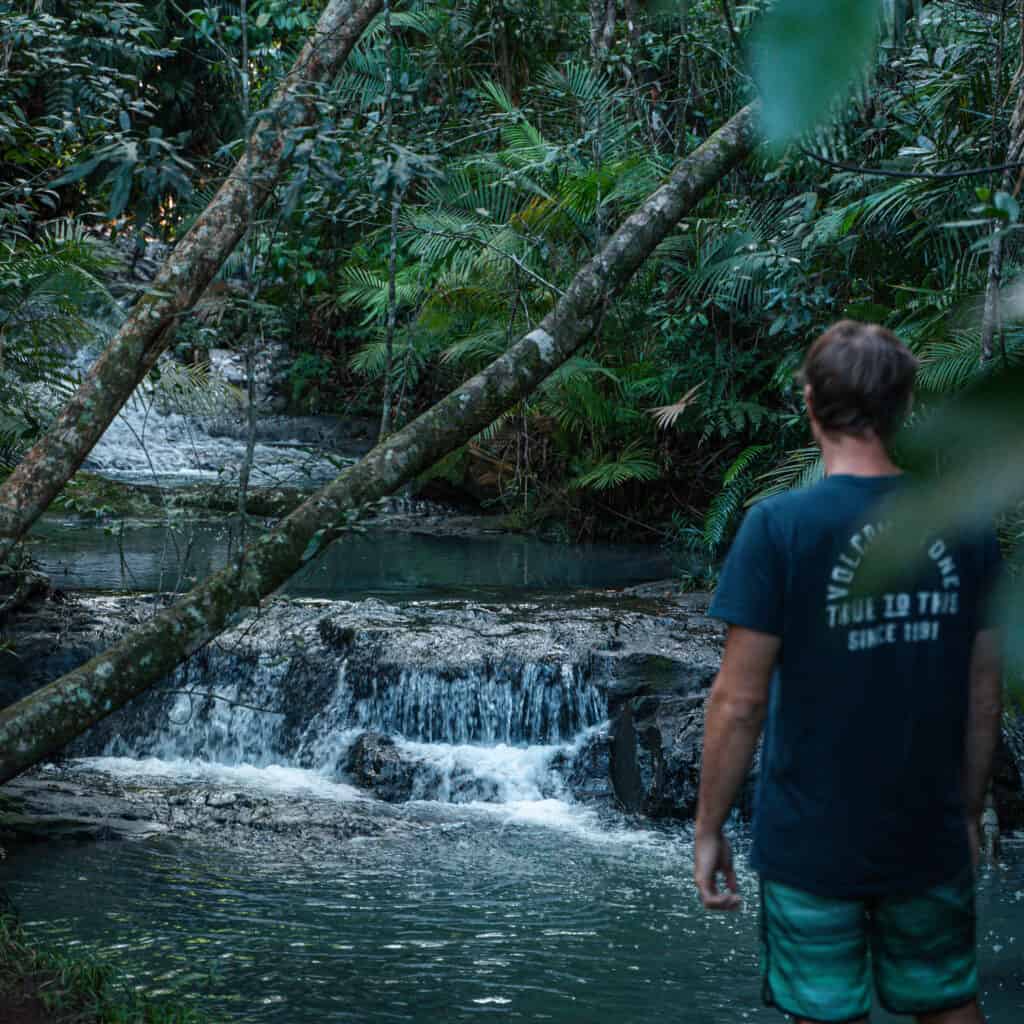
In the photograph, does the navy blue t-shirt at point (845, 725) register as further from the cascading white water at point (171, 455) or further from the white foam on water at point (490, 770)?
the cascading white water at point (171, 455)

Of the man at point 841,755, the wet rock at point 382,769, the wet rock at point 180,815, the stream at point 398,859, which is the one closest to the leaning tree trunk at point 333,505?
the stream at point 398,859

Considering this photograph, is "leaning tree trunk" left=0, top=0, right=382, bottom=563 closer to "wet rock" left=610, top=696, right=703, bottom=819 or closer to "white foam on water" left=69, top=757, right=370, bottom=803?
"white foam on water" left=69, top=757, right=370, bottom=803

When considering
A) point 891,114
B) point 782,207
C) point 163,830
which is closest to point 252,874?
point 163,830

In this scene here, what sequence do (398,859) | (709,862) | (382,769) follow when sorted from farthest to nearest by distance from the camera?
(382,769), (398,859), (709,862)

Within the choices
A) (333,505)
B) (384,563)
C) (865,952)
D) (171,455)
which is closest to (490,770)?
(333,505)

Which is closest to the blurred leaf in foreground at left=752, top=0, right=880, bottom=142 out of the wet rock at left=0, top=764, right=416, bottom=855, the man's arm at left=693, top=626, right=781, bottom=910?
the man's arm at left=693, top=626, right=781, bottom=910

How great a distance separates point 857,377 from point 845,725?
63 cm

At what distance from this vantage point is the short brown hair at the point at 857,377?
84.0 inches

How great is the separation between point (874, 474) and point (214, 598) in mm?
2427

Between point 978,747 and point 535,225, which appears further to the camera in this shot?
point 535,225

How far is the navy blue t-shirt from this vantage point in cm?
221

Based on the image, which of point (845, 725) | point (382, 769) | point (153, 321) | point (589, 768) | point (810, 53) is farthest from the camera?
point (589, 768)

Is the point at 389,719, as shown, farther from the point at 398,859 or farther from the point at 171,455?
the point at 171,455

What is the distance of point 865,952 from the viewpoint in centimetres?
233
